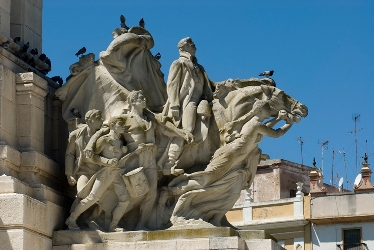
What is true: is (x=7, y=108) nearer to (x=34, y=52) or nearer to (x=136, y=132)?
(x=34, y=52)

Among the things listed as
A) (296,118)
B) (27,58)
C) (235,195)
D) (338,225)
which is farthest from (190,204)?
(338,225)

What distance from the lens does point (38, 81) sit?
23.7 meters

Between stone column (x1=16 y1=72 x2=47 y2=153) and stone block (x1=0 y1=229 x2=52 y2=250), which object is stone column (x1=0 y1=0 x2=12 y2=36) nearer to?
stone column (x1=16 y1=72 x2=47 y2=153)

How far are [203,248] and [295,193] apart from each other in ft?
101

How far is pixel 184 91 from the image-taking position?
942 inches

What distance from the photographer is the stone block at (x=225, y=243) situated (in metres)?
22.6

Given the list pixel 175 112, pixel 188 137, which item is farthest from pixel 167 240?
pixel 175 112

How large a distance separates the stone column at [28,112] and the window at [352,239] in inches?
985

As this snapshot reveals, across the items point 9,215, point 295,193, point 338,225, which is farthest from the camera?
point 295,193

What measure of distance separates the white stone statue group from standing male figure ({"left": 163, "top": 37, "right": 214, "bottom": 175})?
17 millimetres

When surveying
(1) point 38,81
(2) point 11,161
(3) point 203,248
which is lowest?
(3) point 203,248

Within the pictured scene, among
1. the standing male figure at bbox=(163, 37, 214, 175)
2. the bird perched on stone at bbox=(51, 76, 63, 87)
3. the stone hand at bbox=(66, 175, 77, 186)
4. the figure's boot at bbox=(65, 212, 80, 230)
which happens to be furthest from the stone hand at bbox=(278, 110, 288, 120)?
the bird perched on stone at bbox=(51, 76, 63, 87)

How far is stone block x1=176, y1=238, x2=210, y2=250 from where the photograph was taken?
893 inches

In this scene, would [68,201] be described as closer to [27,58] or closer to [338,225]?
[27,58]
